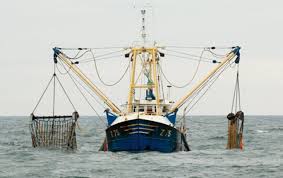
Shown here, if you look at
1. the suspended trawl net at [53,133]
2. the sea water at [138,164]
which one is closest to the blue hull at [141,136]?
the sea water at [138,164]

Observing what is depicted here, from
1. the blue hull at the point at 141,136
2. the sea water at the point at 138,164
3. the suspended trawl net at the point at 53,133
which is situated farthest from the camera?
the suspended trawl net at the point at 53,133

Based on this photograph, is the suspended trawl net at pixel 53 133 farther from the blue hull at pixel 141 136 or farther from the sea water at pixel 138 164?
the blue hull at pixel 141 136

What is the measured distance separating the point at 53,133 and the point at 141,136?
9.86 meters

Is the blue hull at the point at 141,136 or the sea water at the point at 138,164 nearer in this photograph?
the sea water at the point at 138,164

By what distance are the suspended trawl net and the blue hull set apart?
488 cm

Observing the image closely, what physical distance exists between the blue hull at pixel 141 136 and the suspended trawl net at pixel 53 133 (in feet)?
16.0

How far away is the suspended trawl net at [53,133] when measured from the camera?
54.1 metres

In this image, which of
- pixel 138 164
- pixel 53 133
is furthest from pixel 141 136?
pixel 53 133

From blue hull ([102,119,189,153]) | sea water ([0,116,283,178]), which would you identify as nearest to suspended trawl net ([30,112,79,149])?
sea water ([0,116,283,178])

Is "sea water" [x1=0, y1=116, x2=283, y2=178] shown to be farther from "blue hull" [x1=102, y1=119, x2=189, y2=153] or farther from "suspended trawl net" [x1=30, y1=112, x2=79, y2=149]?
"suspended trawl net" [x1=30, y1=112, x2=79, y2=149]

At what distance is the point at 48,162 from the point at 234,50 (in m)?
21.4

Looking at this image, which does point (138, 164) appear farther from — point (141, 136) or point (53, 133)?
point (53, 133)

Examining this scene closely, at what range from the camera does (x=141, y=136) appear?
48375 millimetres

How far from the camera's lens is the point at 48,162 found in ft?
143
